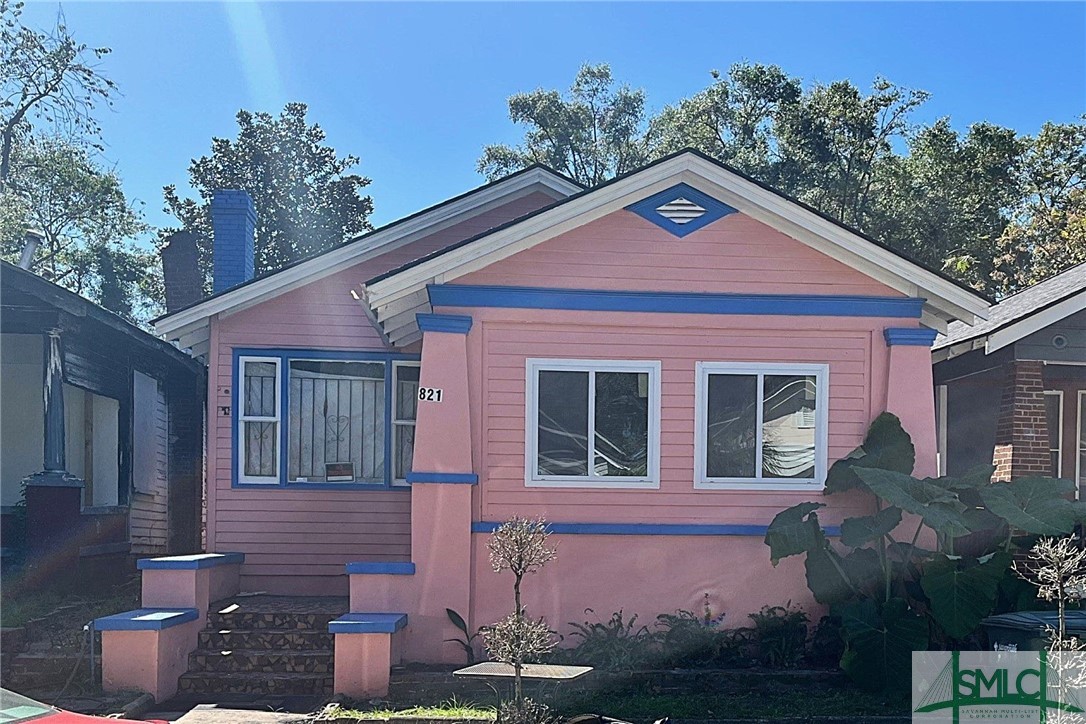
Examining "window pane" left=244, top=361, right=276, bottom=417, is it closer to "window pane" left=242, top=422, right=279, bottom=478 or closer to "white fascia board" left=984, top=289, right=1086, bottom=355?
"window pane" left=242, top=422, right=279, bottom=478

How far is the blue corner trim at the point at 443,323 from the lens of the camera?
8.84 meters

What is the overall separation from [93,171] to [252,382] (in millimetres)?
24513

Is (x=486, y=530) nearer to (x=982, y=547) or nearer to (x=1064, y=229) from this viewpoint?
(x=982, y=547)

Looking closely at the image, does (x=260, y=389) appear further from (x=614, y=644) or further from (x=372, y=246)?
(x=614, y=644)

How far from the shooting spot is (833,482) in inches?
350

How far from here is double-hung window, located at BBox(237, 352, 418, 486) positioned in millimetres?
10977

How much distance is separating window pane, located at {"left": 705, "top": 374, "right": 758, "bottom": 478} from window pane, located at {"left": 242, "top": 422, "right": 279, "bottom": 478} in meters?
5.03

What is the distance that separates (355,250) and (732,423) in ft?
16.1

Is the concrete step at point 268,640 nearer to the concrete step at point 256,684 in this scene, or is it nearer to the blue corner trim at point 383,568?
the concrete step at point 256,684

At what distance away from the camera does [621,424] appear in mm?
9070

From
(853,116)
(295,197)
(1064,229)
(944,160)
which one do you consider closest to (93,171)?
(295,197)

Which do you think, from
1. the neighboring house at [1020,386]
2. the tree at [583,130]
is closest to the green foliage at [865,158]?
the tree at [583,130]

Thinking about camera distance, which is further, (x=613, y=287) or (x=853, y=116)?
(x=853, y=116)

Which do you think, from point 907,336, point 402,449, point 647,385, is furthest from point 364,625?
point 907,336
